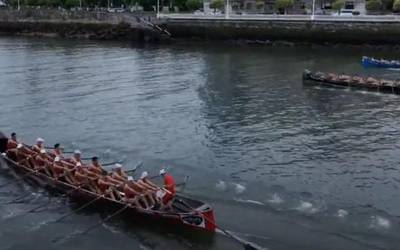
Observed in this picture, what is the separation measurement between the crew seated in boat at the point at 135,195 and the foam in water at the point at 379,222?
932 cm

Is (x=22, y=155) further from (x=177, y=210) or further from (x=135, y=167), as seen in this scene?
(x=177, y=210)

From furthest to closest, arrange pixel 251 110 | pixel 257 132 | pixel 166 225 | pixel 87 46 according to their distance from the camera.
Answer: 1. pixel 87 46
2. pixel 251 110
3. pixel 257 132
4. pixel 166 225

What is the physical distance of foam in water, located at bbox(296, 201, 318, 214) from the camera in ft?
85.7

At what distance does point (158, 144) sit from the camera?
36375 millimetres

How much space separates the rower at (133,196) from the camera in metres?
25.3

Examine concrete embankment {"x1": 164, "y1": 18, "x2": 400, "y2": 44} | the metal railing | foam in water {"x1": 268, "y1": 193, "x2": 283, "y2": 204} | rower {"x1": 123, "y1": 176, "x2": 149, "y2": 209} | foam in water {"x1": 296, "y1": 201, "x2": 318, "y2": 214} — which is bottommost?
foam in water {"x1": 296, "y1": 201, "x2": 318, "y2": 214}

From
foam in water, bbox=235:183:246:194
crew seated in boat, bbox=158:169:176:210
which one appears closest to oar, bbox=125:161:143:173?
foam in water, bbox=235:183:246:194

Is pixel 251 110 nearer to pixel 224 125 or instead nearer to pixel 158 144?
pixel 224 125

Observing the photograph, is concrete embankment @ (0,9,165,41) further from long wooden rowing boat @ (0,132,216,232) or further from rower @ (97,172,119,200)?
rower @ (97,172,119,200)

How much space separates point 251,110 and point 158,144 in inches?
419

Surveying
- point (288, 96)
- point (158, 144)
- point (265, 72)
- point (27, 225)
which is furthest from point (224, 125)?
point (265, 72)

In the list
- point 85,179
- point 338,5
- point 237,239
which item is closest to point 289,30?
point 338,5

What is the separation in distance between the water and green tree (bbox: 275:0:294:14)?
34953mm

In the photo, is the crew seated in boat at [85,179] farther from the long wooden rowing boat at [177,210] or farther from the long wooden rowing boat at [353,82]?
the long wooden rowing boat at [353,82]
